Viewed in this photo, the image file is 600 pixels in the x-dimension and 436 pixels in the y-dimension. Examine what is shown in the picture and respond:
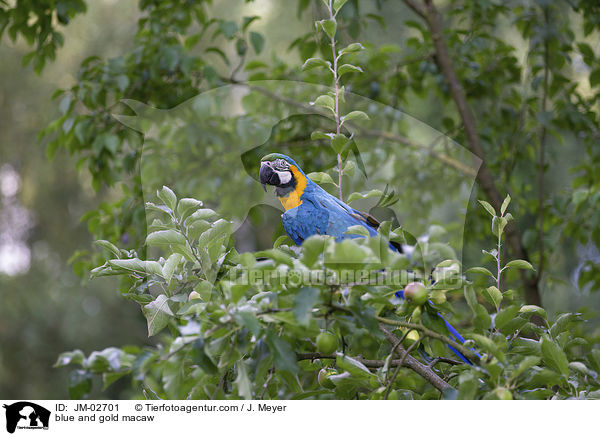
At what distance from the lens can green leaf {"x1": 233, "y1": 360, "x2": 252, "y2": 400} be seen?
563 millimetres

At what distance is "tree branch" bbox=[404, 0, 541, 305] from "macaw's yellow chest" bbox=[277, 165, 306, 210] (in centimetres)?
91

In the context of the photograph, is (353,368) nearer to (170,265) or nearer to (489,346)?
(489,346)

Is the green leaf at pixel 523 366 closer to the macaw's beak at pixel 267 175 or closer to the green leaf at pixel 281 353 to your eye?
the green leaf at pixel 281 353

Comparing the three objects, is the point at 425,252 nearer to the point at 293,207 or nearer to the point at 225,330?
the point at 225,330

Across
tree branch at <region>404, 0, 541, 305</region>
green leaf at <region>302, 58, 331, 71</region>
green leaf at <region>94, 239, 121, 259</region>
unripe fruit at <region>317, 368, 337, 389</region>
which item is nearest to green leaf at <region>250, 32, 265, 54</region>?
tree branch at <region>404, 0, 541, 305</region>

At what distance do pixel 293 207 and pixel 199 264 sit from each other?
23 centimetres

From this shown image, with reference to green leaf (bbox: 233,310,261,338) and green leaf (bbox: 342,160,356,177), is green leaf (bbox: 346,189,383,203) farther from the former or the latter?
green leaf (bbox: 233,310,261,338)

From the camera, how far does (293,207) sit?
0.93 meters

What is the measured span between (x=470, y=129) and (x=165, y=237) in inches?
53.1

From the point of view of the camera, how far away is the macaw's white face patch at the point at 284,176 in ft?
2.92

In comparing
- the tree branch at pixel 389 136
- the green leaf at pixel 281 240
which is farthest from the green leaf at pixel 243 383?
the tree branch at pixel 389 136

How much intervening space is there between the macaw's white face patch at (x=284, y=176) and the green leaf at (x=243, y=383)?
0.37m
